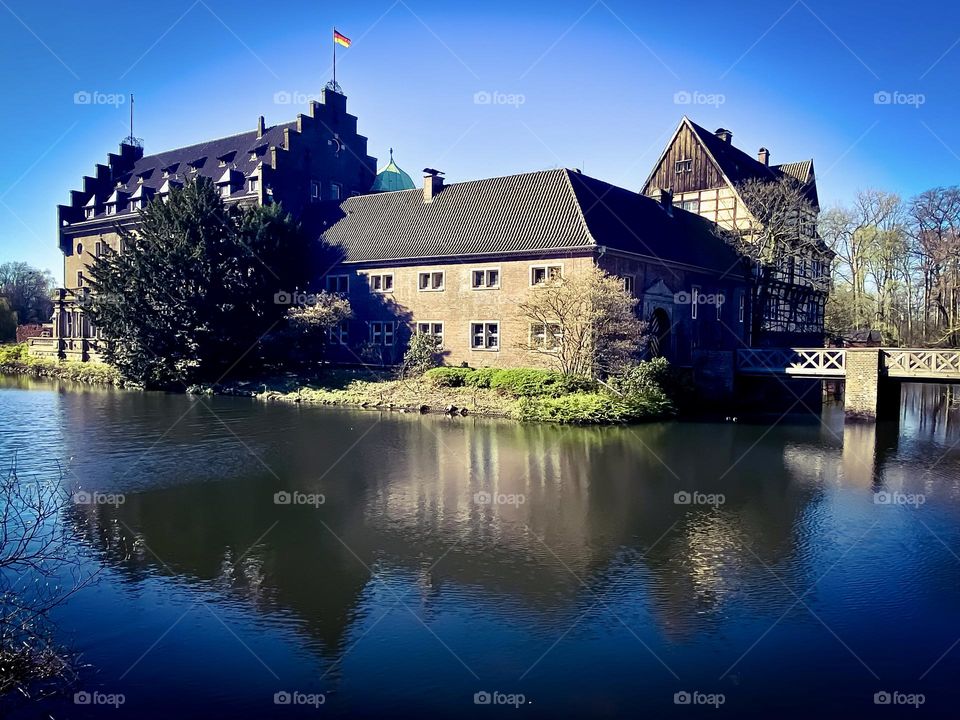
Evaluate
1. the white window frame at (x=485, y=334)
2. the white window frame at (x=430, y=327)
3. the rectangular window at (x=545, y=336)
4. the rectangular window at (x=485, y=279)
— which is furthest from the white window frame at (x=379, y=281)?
the rectangular window at (x=545, y=336)

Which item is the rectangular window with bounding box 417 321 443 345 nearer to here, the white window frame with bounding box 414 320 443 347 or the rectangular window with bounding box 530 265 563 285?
the white window frame with bounding box 414 320 443 347

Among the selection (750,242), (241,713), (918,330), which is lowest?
(241,713)

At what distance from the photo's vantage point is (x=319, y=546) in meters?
12.0

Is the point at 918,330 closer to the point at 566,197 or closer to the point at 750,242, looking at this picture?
the point at 750,242

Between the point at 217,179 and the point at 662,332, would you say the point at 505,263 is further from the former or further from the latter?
the point at 217,179

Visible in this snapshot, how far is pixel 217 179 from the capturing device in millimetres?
47625

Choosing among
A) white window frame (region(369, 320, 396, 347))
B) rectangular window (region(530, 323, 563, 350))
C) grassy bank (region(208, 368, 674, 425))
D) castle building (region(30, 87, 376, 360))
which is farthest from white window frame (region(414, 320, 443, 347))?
castle building (region(30, 87, 376, 360))

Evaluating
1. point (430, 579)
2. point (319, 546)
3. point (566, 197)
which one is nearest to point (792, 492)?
point (430, 579)

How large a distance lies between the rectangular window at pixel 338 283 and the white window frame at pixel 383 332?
291 cm

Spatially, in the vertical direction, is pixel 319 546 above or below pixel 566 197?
below

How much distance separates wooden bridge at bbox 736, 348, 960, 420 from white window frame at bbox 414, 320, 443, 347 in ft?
51.4

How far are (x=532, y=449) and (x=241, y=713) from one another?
14.8 m

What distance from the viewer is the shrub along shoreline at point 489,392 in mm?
26766

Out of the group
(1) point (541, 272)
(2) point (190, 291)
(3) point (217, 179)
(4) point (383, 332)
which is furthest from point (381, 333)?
(3) point (217, 179)
